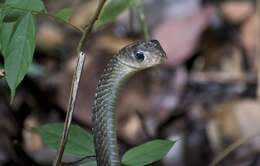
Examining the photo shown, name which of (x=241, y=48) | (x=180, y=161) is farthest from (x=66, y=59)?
(x=180, y=161)

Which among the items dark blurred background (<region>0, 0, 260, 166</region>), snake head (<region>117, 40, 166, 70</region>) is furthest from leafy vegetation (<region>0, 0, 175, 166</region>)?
dark blurred background (<region>0, 0, 260, 166</region>)

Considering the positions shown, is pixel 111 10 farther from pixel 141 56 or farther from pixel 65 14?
pixel 141 56

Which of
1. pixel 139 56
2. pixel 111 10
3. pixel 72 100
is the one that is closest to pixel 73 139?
pixel 72 100

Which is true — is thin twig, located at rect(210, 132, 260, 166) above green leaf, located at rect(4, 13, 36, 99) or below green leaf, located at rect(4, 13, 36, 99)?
below

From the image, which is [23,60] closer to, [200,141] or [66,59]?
[200,141]

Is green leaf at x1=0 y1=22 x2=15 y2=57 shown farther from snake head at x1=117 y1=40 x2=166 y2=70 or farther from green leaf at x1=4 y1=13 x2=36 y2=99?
snake head at x1=117 y1=40 x2=166 y2=70
